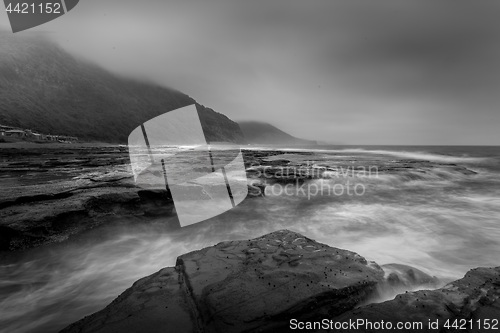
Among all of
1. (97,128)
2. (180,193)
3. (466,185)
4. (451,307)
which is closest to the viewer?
(451,307)

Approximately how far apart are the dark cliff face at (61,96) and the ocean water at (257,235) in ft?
253

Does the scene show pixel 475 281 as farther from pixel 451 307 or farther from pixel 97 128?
pixel 97 128

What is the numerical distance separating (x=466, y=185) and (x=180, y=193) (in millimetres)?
14564

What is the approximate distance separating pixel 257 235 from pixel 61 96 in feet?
364

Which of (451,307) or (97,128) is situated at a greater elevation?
(97,128)

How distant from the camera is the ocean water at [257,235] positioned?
3.48 m

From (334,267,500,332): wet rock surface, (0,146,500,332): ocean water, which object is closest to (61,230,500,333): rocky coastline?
(334,267,500,332): wet rock surface

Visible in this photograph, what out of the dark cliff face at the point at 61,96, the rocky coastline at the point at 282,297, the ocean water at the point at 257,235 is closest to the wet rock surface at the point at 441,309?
the rocky coastline at the point at 282,297

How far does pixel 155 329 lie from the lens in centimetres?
210

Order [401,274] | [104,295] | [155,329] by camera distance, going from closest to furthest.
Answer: [155,329] < [401,274] < [104,295]

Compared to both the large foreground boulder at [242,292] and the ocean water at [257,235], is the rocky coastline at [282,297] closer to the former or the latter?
the large foreground boulder at [242,292]

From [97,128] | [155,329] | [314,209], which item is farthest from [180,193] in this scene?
[97,128]

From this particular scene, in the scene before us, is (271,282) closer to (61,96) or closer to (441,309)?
(441,309)

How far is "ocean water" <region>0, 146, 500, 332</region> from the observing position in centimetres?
348
